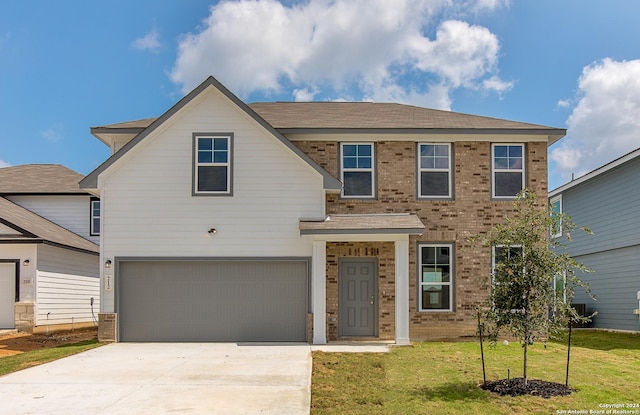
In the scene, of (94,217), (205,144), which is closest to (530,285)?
(205,144)

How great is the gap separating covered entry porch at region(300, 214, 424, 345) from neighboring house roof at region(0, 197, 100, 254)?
912 centimetres

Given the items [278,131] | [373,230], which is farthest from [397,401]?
[278,131]

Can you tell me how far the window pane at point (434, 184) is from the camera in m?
16.6

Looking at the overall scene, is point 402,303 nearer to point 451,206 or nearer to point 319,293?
point 319,293

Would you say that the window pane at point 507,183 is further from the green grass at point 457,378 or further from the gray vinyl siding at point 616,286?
the gray vinyl siding at point 616,286

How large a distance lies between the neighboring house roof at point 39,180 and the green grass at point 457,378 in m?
14.6

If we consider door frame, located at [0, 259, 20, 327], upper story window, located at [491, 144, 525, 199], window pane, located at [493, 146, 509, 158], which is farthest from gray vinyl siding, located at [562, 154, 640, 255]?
door frame, located at [0, 259, 20, 327]

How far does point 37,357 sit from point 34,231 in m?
7.13

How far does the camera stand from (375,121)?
672 inches

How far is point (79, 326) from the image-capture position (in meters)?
21.8

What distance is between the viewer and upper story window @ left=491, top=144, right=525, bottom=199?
1659 cm

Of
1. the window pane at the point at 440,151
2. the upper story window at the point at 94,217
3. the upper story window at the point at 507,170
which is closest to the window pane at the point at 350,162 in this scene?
the window pane at the point at 440,151

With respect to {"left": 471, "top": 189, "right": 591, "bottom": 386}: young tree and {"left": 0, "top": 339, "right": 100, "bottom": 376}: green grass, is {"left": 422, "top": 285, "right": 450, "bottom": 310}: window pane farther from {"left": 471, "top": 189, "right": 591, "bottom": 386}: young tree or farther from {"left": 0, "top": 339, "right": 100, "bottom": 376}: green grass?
{"left": 0, "top": 339, "right": 100, "bottom": 376}: green grass

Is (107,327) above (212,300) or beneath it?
beneath
